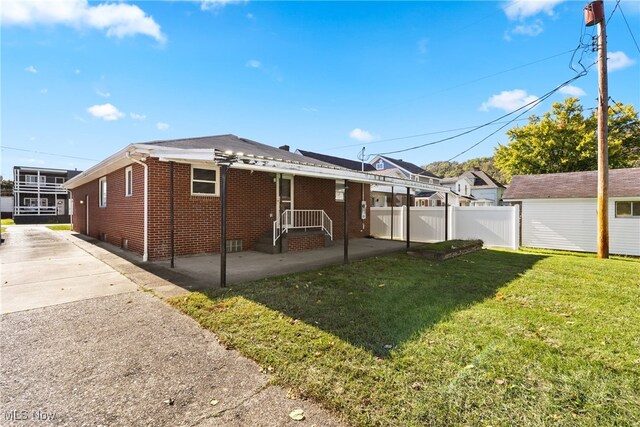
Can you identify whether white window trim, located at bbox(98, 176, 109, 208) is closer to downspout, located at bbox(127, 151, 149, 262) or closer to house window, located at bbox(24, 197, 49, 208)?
downspout, located at bbox(127, 151, 149, 262)

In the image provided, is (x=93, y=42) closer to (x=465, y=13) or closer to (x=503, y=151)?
(x=465, y=13)

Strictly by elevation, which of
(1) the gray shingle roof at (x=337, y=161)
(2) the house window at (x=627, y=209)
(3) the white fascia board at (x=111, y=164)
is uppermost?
(1) the gray shingle roof at (x=337, y=161)

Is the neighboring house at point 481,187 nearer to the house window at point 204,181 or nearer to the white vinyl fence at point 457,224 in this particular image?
the white vinyl fence at point 457,224

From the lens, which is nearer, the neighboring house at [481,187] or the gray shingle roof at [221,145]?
the gray shingle roof at [221,145]

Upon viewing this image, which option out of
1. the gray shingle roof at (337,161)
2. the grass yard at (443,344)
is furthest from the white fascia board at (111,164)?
the gray shingle roof at (337,161)

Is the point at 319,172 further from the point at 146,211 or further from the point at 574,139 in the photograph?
the point at 574,139

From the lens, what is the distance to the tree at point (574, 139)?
22.8 m

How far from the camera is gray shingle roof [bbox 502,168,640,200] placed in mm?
11820

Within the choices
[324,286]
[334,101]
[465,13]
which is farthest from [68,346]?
[334,101]

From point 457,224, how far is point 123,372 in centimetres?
1362

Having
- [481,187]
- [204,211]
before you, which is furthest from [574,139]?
[204,211]

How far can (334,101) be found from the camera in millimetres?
19031

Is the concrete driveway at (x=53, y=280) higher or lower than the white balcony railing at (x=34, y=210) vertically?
lower

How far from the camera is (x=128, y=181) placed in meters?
9.98
